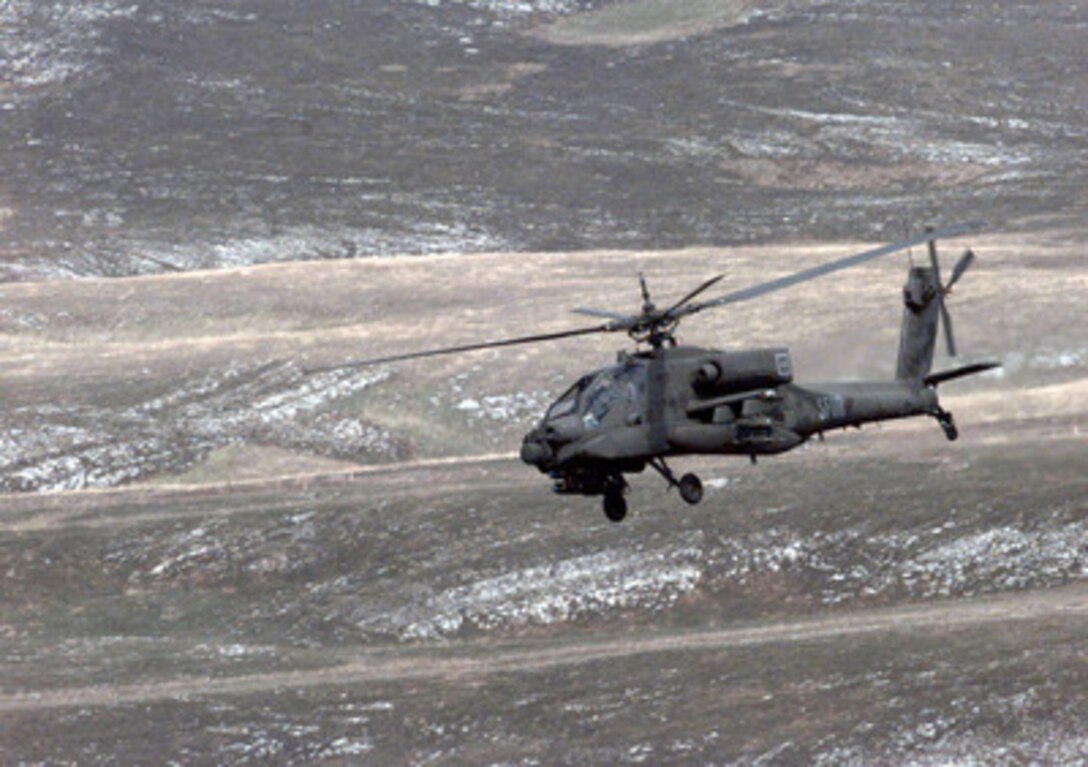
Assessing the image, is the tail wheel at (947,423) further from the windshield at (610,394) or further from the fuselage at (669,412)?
the windshield at (610,394)

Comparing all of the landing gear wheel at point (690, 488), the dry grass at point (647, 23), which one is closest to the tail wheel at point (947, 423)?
the landing gear wheel at point (690, 488)

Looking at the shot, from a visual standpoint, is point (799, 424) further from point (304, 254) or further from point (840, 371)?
point (304, 254)

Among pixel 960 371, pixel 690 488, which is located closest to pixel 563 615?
pixel 960 371

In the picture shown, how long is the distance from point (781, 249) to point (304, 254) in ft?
114

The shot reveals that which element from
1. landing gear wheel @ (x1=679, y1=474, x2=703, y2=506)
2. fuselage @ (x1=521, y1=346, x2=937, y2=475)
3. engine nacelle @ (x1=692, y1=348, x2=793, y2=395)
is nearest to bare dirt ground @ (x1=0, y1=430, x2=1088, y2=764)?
fuselage @ (x1=521, y1=346, x2=937, y2=475)

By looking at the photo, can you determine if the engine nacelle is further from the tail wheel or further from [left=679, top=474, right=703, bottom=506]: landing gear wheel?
the tail wheel

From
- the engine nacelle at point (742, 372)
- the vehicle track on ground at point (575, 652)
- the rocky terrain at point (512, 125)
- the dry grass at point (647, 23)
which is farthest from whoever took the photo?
the dry grass at point (647, 23)

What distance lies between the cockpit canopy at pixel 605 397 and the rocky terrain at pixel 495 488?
6271 millimetres

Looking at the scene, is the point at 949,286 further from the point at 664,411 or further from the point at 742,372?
the point at 664,411

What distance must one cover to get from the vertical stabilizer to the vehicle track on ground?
20422 millimetres

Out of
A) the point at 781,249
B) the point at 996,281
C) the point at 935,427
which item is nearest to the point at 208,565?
the point at 935,427

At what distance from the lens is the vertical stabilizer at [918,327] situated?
155ft

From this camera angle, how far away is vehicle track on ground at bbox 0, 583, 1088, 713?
66.4 meters

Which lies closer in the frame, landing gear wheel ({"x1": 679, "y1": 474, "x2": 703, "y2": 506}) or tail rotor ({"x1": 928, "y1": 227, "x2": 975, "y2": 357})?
landing gear wheel ({"x1": 679, "y1": 474, "x2": 703, "y2": 506})
